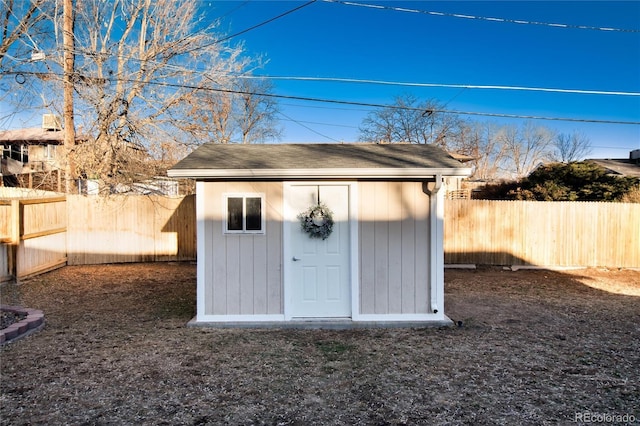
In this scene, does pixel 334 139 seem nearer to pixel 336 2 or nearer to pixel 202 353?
pixel 336 2

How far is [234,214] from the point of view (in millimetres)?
5164

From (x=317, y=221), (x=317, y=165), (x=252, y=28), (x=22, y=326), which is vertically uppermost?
(x=252, y=28)

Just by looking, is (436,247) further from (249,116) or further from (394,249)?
(249,116)

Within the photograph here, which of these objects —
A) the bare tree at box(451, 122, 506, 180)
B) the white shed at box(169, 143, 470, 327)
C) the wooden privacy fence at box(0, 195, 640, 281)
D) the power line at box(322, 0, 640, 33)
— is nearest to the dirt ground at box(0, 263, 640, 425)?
the white shed at box(169, 143, 470, 327)

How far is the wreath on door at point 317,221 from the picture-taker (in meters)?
5.15

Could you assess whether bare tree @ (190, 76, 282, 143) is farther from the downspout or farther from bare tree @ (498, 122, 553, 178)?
bare tree @ (498, 122, 553, 178)

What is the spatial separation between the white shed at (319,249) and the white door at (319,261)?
1cm

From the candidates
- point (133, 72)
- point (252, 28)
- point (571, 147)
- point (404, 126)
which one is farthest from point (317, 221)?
point (571, 147)

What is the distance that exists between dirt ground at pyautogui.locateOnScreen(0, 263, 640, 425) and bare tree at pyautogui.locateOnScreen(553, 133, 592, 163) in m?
33.2

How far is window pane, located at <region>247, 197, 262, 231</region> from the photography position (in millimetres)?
5156

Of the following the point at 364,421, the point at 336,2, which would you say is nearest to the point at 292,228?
the point at 364,421

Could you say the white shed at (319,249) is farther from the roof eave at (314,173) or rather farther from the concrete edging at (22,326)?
the concrete edging at (22,326)

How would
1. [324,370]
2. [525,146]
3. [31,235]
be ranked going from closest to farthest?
[324,370] < [31,235] < [525,146]

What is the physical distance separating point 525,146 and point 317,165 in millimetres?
37528
